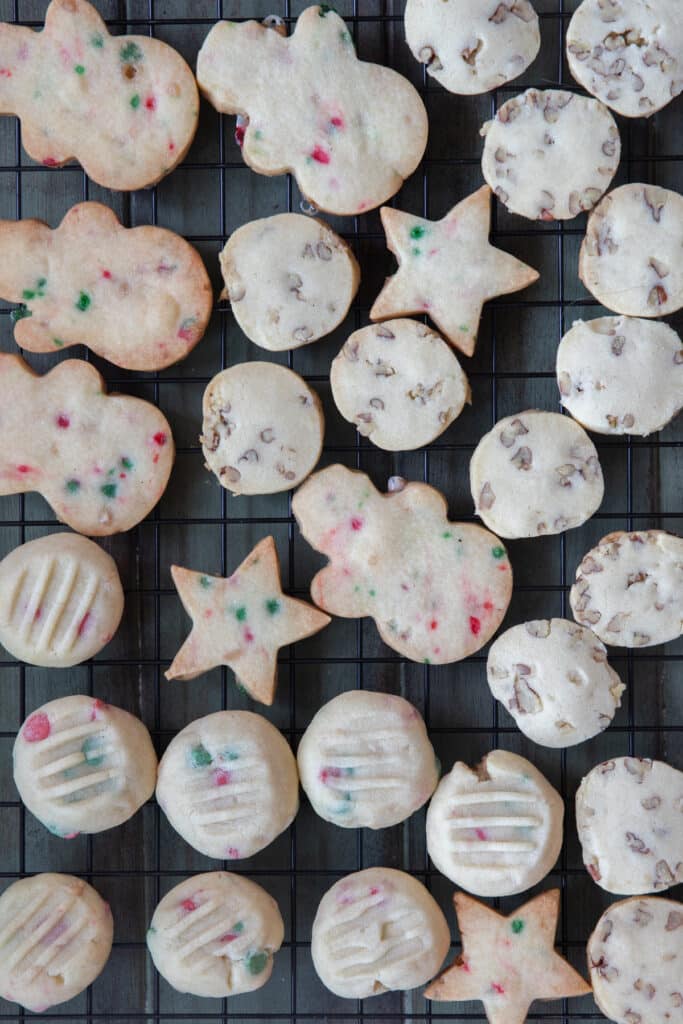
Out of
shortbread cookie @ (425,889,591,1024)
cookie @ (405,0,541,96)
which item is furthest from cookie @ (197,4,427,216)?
shortbread cookie @ (425,889,591,1024)

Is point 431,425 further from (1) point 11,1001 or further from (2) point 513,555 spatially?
(1) point 11,1001

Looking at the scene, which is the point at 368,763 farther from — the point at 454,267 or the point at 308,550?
the point at 454,267

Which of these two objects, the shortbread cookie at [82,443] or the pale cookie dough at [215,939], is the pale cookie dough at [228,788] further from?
the shortbread cookie at [82,443]

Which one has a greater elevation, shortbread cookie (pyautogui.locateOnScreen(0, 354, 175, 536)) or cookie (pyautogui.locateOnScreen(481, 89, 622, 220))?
cookie (pyautogui.locateOnScreen(481, 89, 622, 220))

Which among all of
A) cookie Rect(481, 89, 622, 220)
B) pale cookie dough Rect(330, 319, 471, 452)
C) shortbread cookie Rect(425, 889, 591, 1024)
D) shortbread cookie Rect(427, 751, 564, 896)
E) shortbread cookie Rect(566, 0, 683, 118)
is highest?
shortbread cookie Rect(566, 0, 683, 118)

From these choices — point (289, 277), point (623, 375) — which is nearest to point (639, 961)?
point (623, 375)

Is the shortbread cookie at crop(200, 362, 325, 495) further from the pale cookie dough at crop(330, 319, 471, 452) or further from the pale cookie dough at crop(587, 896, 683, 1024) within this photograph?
the pale cookie dough at crop(587, 896, 683, 1024)
